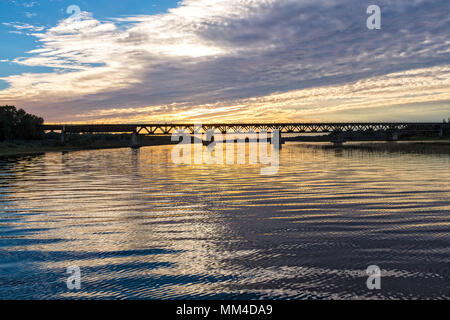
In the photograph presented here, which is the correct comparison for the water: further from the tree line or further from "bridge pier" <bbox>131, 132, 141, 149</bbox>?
"bridge pier" <bbox>131, 132, 141, 149</bbox>

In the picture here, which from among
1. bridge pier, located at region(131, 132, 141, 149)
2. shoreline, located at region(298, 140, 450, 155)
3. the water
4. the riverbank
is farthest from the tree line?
the water

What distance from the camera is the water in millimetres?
8312

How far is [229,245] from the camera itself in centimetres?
1162

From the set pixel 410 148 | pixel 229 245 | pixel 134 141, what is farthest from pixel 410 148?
pixel 134 141

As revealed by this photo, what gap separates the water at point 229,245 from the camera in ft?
27.3

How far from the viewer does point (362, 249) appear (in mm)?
10859

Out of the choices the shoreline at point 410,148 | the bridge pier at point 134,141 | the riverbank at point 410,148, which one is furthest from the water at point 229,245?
the bridge pier at point 134,141

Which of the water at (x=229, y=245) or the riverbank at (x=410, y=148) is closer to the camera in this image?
the water at (x=229, y=245)

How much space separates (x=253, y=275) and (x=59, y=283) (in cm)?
453

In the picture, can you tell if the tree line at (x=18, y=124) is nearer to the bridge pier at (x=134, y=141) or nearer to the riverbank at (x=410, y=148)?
the bridge pier at (x=134, y=141)

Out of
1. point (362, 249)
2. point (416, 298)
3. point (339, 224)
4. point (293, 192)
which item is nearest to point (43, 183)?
point (293, 192)

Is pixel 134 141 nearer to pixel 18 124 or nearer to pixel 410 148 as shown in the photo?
pixel 18 124

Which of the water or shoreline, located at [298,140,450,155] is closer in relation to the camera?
the water
